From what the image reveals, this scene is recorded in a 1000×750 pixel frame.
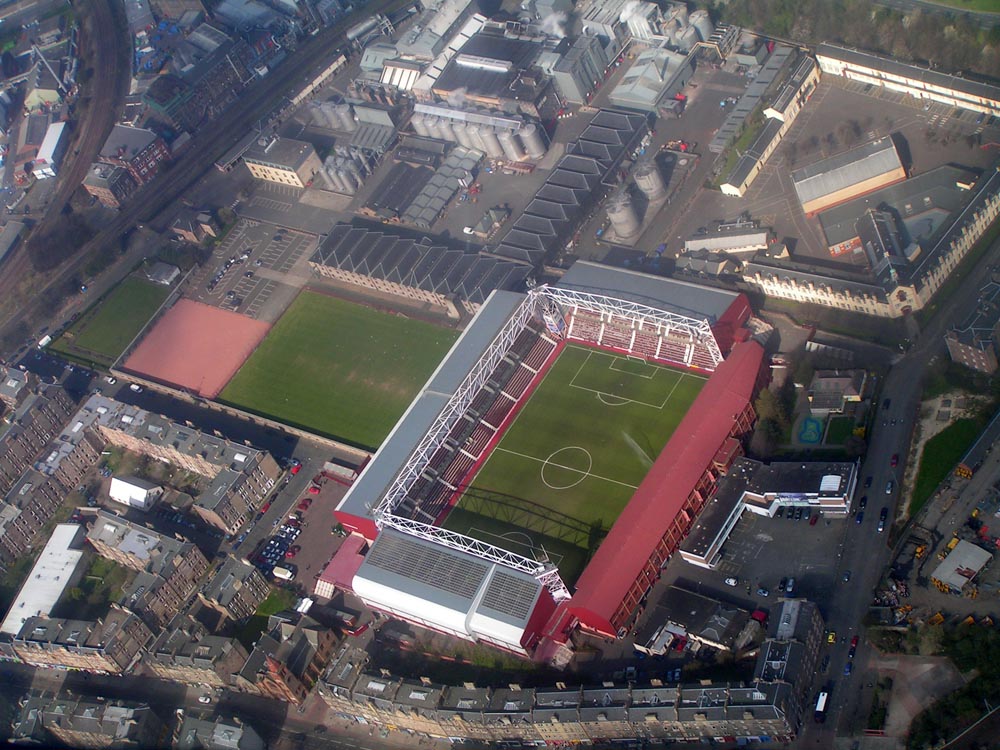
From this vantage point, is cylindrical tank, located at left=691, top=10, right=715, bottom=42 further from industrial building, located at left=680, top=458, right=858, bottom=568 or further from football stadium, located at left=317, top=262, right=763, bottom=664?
industrial building, located at left=680, top=458, right=858, bottom=568

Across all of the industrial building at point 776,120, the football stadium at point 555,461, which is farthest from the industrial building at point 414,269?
the industrial building at point 776,120

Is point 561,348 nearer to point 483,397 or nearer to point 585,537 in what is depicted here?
point 483,397

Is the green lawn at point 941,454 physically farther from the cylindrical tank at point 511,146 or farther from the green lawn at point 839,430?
the cylindrical tank at point 511,146

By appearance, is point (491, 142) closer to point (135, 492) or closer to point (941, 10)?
point (941, 10)

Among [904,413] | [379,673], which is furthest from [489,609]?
[904,413]

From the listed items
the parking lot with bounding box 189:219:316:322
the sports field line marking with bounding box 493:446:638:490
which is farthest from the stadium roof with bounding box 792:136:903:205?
the parking lot with bounding box 189:219:316:322

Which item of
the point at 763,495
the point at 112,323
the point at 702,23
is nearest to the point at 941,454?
the point at 763,495
